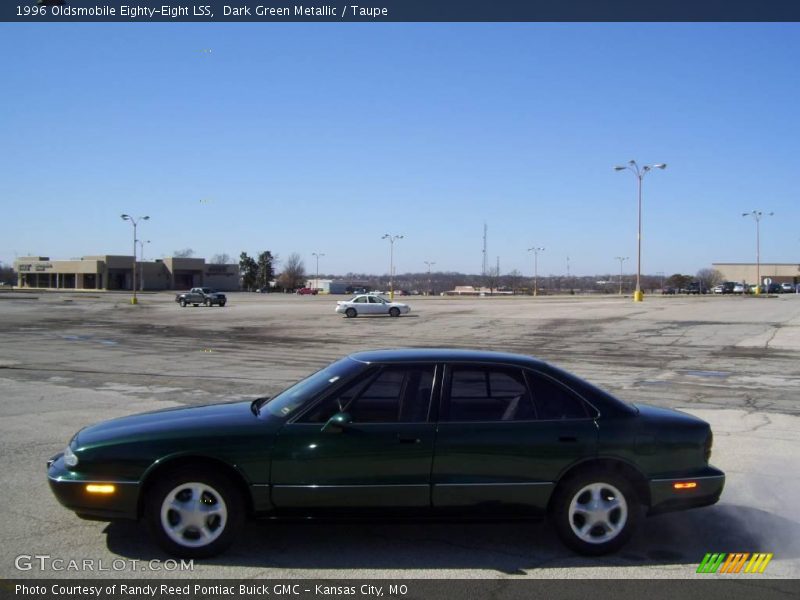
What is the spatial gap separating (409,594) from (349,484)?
82cm

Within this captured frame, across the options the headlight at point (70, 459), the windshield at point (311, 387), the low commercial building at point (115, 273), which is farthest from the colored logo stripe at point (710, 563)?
the low commercial building at point (115, 273)

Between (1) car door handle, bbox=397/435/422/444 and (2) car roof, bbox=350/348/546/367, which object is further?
(2) car roof, bbox=350/348/546/367

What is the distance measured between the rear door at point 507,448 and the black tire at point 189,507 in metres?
1.38

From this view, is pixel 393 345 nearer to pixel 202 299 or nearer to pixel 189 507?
pixel 189 507

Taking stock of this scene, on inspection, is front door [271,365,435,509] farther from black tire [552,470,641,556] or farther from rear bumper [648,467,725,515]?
rear bumper [648,467,725,515]

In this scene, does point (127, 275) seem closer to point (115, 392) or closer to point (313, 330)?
point (313, 330)

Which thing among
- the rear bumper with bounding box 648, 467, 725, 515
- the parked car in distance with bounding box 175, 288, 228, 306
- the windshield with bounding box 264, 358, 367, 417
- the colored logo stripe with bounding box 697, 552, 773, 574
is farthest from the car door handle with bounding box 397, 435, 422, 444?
the parked car in distance with bounding box 175, 288, 228, 306

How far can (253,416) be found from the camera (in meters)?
5.17

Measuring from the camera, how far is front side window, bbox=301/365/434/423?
4.96m

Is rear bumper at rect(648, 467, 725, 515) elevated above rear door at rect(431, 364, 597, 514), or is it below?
below

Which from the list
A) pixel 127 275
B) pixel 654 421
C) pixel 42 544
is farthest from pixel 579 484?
pixel 127 275

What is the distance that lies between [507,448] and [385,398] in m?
0.93

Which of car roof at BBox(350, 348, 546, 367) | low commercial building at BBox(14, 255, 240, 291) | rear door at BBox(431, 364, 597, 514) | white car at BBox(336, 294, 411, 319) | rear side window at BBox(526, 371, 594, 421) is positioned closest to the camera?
rear door at BBox(431, 364, 597, 514)

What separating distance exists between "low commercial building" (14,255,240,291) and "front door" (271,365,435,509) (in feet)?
411
